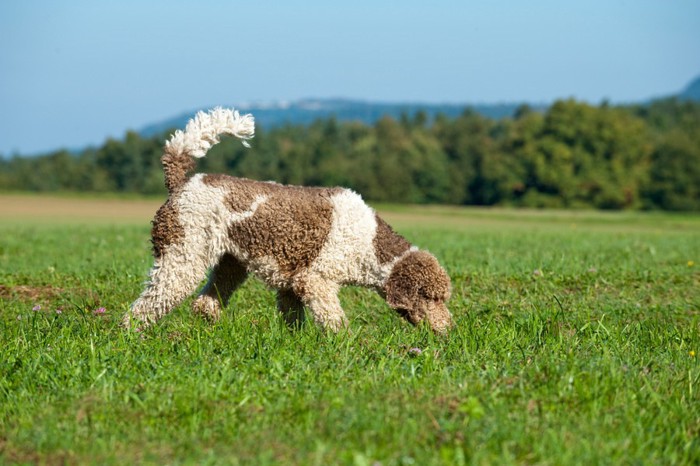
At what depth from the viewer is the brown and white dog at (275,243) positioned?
6.68m

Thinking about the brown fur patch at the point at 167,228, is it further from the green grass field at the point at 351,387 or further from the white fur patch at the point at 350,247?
the white fur patch at the point at 350,247

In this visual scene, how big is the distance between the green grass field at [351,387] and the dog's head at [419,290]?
21 cm

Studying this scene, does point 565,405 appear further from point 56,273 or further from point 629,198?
point 629,198

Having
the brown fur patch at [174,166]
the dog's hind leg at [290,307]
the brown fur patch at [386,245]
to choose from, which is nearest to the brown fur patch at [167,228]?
the brown fur patch at [174,166]

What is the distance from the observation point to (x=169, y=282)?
22.0ft

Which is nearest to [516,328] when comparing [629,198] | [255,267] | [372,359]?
[372,359]

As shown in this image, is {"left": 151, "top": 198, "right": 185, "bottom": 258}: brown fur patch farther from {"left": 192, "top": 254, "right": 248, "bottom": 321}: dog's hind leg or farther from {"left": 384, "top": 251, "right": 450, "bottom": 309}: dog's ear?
{"left": 384, "top": 251, "right": 450, "bottom": 309}: dog's ear

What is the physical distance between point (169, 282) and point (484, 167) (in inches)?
2591

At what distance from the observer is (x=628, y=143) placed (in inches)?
2751

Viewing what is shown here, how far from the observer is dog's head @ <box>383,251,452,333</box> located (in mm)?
6875

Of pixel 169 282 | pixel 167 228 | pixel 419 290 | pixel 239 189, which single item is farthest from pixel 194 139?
pixel 419 290

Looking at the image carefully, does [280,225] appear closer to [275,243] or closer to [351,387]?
[275,243]

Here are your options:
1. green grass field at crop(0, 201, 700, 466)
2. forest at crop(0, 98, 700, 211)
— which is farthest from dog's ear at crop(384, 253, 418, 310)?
forest at crop(0, 98, 700, 211)

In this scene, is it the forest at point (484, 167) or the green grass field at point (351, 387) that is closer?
the green grass field at point (351, 387)
